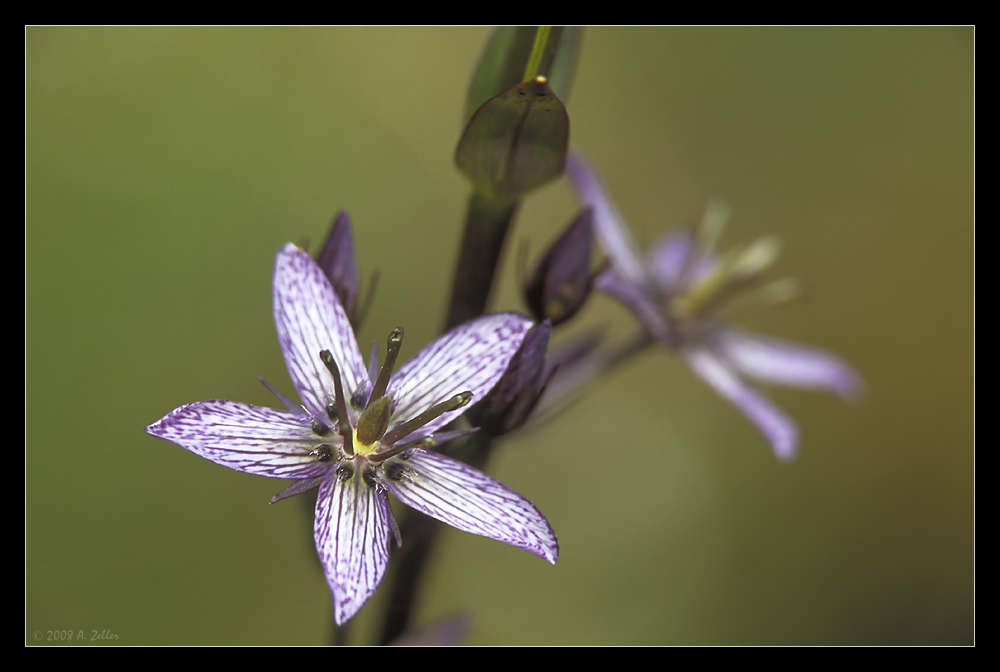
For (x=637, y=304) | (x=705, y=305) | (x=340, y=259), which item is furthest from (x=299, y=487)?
(x=705, y=305)

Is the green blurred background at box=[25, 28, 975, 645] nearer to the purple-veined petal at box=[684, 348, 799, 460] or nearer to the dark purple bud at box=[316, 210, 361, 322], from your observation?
the purple-veined petal at box=[684, 348, 799, 460]

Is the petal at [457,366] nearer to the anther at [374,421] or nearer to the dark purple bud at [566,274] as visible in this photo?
the anther at [374,421]

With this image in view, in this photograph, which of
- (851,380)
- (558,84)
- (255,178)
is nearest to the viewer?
(558,84)

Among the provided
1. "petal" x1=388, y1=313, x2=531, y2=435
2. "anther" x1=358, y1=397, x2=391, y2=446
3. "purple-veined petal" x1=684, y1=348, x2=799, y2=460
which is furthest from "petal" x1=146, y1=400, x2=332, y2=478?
"purple-veined petal" x1=684, y1=348, x2=799, y2=460

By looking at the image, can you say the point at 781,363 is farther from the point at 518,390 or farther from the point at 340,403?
the point at 340,403

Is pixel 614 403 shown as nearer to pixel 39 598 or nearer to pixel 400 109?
pixel 400 109
